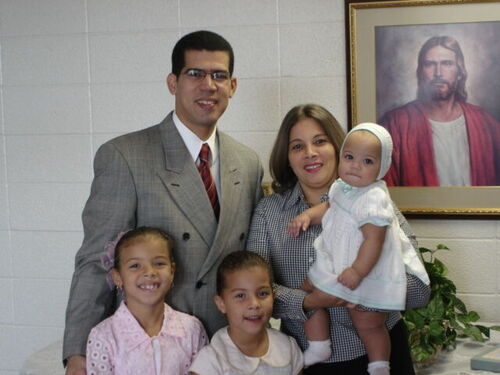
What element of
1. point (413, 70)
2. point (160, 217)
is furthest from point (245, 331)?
point (413, 70)

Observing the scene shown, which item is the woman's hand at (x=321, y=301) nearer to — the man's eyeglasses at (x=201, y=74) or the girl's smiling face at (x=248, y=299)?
the girl's smiling face at (x=248, y=299)

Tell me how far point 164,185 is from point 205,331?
485 millimetres

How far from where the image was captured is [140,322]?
204 centimetres

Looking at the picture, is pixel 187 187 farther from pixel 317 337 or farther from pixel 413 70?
pixel 413 70

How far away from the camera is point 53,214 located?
3359 mm

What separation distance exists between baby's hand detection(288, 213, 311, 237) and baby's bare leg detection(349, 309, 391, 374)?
0.29 metres

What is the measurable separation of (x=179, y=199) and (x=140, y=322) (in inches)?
15.4

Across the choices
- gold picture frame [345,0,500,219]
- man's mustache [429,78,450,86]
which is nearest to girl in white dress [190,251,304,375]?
gold picture frame [345,0,500,219]

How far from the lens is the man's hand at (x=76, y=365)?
1.98 m

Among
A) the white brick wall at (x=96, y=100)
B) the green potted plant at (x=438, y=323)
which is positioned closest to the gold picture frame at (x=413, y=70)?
the white brick wall at (x=96, y=100)

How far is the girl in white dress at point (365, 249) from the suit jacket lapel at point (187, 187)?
351 millimetres

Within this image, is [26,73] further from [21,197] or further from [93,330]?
[93,330]

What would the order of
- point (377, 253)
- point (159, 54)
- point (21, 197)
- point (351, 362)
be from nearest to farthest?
point (377, 253)
point (351, 362)
point (159, 54)
point (21, 197)

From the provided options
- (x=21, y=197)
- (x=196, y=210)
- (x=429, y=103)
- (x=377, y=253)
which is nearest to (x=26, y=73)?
A: (x=21, y=197)
